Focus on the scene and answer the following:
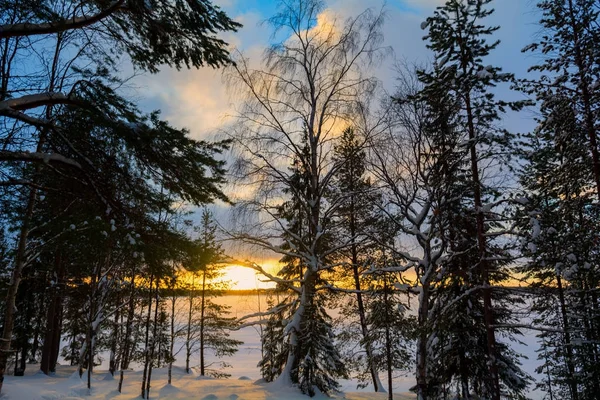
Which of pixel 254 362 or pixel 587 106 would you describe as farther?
pixel 254 362

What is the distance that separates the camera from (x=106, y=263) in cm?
1844

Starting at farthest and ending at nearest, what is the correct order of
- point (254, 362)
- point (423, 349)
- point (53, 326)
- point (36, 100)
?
point (254, 362) → point (53, 326) → point (423, 349) → point (36, 100)

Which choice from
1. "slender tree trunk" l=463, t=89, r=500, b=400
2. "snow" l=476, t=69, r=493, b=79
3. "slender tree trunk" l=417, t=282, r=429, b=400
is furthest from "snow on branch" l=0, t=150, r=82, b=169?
"snow" l=476, t=69, r=493, b=79

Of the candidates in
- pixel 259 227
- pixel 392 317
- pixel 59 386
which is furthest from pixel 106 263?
pixel 392 317

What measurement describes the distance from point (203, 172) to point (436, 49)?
8.31 metres

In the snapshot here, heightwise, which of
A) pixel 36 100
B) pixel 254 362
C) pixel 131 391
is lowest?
pixel 254 362

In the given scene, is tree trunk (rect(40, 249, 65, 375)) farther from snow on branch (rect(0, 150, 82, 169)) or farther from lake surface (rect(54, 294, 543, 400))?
snow on branch (rect(0, 150, 82, 169))

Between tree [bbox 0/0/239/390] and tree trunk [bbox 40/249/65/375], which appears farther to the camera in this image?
tree trunk [bbox 40/249/65/375]

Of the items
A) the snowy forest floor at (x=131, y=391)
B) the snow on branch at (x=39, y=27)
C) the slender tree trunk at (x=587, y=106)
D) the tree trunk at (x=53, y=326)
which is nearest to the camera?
the snow on branch at (x=39, y=27)

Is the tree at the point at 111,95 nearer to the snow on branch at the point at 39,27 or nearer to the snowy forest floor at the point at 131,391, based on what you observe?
the snow on branch at the point at 39,27

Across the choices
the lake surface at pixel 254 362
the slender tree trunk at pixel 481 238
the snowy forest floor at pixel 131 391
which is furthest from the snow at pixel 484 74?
the lake surface at pixel 254 362

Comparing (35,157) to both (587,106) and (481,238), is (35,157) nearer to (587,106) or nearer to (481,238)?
(481,238)

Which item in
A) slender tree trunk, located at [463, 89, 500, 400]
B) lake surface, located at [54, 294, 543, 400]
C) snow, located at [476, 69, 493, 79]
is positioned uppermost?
snow, located at [476, 69, 493, 79]

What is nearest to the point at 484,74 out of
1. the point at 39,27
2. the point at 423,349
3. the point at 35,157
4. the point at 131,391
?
the point at 423,349
